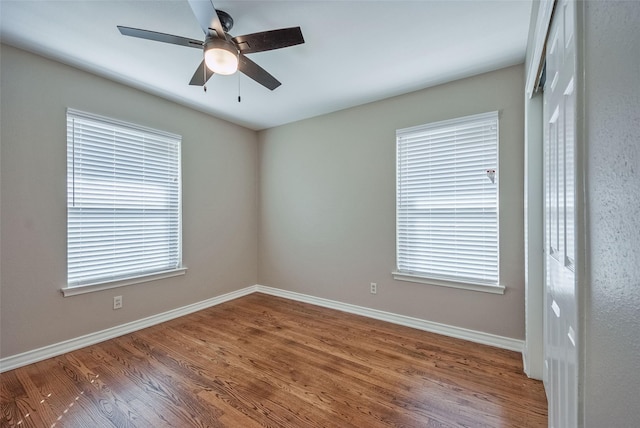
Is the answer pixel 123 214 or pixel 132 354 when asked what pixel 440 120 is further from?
pixel 132 354

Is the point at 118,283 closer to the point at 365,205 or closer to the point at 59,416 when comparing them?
the point at 59,416

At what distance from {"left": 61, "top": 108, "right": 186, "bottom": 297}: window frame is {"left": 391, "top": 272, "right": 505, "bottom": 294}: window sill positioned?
8.61ft

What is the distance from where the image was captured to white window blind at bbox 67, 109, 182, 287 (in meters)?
2.49

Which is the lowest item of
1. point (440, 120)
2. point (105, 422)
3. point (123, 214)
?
point (105, 422)

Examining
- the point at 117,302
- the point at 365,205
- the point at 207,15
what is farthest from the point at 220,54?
the point at 117,302

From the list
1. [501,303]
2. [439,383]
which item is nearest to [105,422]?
[439,383]

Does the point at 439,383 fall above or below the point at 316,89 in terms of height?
below

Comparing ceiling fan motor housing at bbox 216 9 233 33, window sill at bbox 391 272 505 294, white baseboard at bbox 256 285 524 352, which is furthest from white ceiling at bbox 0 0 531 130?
white baseboard at bbox 256 285 524 352

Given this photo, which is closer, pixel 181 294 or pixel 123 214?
pixel 123 214

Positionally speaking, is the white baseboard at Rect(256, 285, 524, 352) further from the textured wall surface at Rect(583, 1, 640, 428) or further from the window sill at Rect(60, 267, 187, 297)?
the textured wall surface at Rect(583, 1, 640, 428)

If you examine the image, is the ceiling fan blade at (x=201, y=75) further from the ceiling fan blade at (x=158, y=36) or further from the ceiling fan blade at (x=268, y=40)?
the ceiling fan blade at (x=268, y=40)

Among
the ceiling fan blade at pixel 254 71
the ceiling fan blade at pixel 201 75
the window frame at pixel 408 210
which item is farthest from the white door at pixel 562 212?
the ceiling fan blade at pixel 201 75

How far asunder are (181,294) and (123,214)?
1.16 metres

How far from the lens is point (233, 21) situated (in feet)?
6.13
